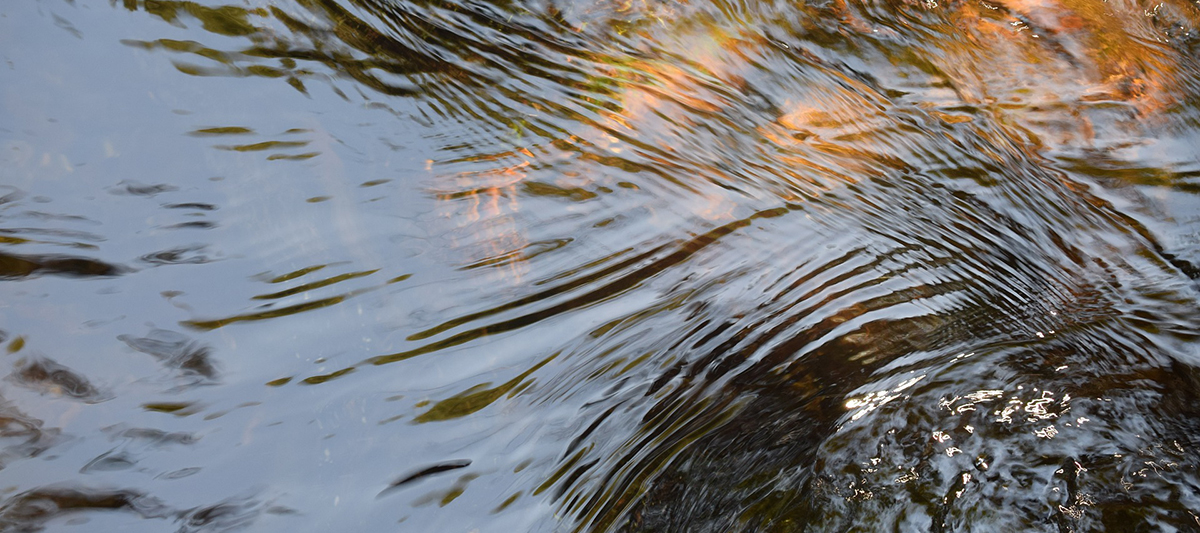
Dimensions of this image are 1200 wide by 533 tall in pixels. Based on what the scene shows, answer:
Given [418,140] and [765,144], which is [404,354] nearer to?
[418,140]

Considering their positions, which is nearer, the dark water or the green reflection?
the dark water

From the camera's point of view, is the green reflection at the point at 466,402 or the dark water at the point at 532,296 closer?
the dark water at the point at 532,296

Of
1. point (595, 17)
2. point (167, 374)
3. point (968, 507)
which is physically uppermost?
point (595, 17)

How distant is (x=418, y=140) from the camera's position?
2.56 metres

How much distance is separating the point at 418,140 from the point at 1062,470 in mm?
2547

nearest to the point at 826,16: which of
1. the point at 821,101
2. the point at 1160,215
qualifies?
the point at 821,101

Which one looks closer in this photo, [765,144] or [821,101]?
[765,144]

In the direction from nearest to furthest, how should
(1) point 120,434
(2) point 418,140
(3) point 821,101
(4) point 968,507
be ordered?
(1) point 120,434 < (4) point 968,507 < (2) point 418,140 < (3) point 821,101

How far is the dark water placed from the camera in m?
1.96

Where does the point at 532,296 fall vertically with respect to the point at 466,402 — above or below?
above

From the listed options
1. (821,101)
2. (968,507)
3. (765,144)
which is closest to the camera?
(968,507)

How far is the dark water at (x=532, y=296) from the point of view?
1960mm

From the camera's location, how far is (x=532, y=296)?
7.68 feet

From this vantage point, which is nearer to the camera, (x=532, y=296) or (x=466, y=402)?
(x=466, y=402)
